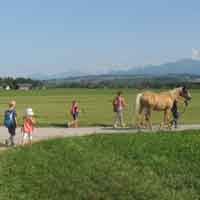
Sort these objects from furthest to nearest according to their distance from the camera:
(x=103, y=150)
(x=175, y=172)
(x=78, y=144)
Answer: (x=78, y=144) < (x=103, y=150) < (x=175, y=172)

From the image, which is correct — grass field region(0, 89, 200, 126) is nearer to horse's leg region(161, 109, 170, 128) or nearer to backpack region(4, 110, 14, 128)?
horse's leg region(161, 109, 170, 128)

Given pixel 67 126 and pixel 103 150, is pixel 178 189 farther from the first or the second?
pixel 67 126

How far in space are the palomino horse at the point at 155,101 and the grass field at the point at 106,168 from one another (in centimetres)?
720

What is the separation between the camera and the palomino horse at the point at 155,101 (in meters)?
20.9

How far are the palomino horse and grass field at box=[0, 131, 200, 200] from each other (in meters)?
7.20

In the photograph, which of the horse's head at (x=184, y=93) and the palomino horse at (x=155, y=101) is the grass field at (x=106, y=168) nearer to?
the palomino horse at (x=155, y=101)

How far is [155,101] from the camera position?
20938 millimetres

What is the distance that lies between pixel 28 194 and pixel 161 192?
230 centimetres

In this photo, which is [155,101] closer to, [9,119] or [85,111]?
[9,119]

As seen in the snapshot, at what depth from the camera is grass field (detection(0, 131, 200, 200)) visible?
8.66 meters

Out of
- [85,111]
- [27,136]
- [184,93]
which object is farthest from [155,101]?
[85,111]

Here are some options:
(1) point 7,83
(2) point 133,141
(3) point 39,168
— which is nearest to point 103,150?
(2) point 133,141

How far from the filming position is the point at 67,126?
24281 millimetres

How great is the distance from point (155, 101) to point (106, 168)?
1094 cm
